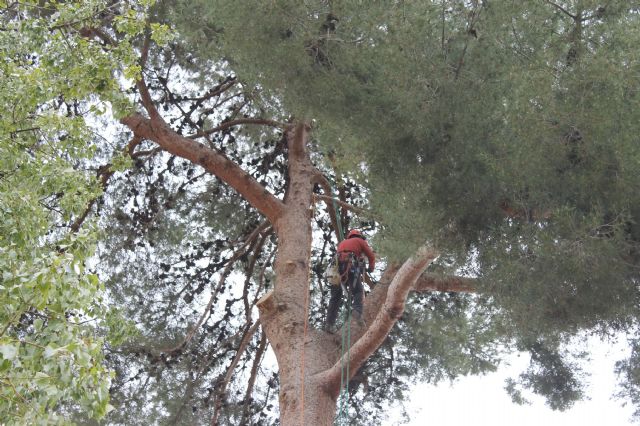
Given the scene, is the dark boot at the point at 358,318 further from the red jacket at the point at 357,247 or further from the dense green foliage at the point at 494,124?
the dense green foliage at the point at 494,124

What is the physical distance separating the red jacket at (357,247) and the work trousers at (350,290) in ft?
0.33

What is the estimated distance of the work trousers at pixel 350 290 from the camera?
650 centimetres

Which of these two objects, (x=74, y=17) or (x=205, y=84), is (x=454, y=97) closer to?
(x=74, y=17)

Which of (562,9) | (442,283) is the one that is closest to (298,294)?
(442,283)

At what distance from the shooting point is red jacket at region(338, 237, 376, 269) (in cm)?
656

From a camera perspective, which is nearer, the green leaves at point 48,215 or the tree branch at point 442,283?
the green leaves at point 48,215

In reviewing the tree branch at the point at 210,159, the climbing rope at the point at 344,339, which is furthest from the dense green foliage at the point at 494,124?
the tree branch at the point at 210,159

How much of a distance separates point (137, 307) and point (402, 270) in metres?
3.28

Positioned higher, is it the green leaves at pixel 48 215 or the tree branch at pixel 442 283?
the tree branch at pixel 442 283

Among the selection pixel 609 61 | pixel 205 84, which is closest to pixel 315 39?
pixel 609 61

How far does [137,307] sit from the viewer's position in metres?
8.09

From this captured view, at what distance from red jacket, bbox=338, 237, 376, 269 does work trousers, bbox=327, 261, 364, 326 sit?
0.33 feet

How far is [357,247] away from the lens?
6.59 meters

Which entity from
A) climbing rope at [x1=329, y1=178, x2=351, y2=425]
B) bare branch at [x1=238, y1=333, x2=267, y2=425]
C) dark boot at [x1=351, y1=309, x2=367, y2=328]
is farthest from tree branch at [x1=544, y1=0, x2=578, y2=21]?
bare branch at [x1=238, y1=333, x2=267, y2=425]
